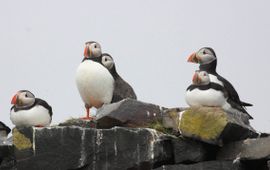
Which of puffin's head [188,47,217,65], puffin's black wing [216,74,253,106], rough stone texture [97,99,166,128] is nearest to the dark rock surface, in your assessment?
rough stone texture [97,99,166,128]

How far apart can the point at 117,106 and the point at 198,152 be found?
155cm

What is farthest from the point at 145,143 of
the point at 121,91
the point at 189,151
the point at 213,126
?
the point at 121,91

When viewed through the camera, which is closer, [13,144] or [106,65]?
[13,144]

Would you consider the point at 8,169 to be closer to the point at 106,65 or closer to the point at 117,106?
the point at 117,106

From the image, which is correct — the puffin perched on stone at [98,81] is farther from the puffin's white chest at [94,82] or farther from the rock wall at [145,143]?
the rock wall at [145,143]

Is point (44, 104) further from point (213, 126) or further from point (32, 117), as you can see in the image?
point (213, 126)

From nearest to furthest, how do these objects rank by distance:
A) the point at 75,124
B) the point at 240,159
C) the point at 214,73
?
1. the point at 240,159
2. the point at 75,124
3. the point at 214,73

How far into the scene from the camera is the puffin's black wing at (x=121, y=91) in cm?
1424

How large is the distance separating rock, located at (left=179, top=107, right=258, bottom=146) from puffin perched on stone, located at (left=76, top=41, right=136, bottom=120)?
92.5 inches

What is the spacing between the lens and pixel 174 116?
12.4 m

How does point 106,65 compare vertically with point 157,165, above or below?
above

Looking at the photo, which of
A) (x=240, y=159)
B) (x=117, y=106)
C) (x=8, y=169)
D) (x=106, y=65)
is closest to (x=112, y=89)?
(x=106, y=65)

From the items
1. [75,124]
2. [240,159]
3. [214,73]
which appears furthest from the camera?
[214,73]

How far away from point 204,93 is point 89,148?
173cm
